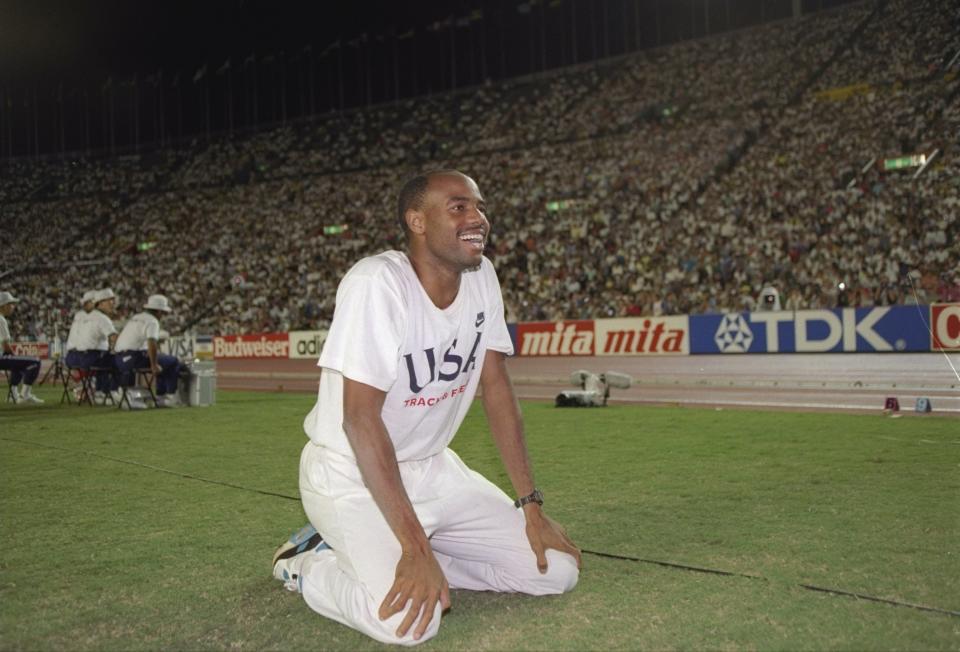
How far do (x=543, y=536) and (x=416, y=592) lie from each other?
2.36 ft

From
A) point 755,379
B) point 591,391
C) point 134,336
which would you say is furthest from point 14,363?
point 755,379

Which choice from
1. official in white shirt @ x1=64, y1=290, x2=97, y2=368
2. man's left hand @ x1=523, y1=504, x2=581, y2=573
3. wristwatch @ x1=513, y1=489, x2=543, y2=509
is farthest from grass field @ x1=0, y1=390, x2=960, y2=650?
official in white shirt @ x1=64, y1=290, x2=97, y2=368

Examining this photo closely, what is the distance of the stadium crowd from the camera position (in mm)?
21719

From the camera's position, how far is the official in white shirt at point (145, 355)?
40.7 ft

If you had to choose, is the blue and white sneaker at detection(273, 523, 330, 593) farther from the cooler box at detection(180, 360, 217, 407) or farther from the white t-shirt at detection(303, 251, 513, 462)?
the cooler box at detection(180, 360, 217, 407)

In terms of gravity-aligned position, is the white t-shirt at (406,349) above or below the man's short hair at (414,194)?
below

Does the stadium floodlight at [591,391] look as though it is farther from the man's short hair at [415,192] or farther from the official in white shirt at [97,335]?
the man's short hair at [415,192]

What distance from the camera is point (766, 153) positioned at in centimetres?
2677

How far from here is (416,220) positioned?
3322 millimetres

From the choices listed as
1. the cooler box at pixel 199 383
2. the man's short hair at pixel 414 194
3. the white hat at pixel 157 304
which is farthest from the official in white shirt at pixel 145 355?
the man's short hair at pixel 414 194

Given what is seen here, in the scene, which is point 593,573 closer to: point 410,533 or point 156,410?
point 410,533

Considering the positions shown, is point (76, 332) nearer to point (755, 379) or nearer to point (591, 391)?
point (591, 391)

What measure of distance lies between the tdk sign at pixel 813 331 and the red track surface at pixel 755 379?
0.39 m

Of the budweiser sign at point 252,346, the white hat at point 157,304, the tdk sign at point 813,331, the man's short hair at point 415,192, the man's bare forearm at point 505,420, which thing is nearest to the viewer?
the man's short hair at point 415,192
